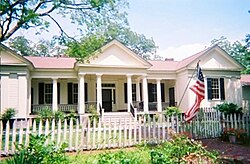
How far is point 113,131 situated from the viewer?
373 inches

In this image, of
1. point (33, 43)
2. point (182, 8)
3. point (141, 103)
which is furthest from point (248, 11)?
point (33, 43)

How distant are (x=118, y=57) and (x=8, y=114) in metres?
9.72

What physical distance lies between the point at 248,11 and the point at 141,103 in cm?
1148

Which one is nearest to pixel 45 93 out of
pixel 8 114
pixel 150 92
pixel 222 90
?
pixel 8 114

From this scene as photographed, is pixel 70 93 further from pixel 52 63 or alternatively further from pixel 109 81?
pixel 109 81

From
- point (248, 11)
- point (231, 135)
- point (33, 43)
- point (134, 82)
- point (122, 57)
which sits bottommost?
point (231, 135)

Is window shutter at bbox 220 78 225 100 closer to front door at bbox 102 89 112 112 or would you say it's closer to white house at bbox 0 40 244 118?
white house at bbox 0 40 244 118

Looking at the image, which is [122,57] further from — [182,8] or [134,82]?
[182,8]

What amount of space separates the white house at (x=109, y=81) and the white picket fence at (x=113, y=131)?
10.0m

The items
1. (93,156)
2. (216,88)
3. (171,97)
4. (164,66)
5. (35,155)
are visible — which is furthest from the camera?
(171,97)

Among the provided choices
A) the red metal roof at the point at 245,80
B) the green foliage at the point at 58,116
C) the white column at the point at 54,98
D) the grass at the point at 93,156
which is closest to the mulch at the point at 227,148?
the grass at the point at 93,156

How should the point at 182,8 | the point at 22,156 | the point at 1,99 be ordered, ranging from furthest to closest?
the point at 1,99 < the point at 182,8 < the point at 22,156

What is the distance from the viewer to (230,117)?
1108 cm

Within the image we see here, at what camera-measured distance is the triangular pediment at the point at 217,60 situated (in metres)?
23.0
